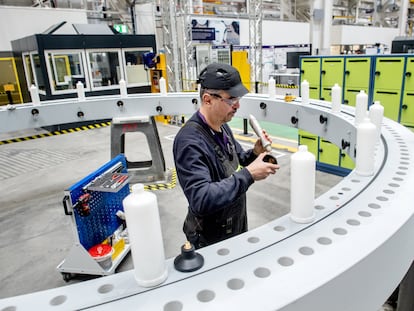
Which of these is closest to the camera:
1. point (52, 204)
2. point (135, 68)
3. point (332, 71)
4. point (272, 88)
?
point (272, 88)

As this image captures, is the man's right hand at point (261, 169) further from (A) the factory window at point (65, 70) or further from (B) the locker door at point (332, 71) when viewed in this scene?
(A) the factory window at point (65, 70)

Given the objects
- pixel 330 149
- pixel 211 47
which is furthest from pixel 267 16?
pixel 330 149

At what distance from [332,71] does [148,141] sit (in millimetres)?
2435

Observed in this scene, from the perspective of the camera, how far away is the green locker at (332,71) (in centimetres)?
394

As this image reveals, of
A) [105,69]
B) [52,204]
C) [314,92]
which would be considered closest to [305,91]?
[314,92]

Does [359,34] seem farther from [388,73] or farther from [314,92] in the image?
[388,73]

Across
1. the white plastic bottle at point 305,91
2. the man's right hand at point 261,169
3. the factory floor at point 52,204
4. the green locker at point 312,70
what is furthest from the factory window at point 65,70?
the man's right hand at point 261,169

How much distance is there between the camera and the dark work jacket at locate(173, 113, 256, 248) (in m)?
1.16

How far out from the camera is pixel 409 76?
3.38m

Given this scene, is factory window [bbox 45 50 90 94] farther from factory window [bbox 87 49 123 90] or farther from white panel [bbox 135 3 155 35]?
white panel [bbox 135 3 155 35]

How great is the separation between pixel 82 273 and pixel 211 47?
360 inches

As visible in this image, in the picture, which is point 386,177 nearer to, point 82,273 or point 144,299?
point 144,299

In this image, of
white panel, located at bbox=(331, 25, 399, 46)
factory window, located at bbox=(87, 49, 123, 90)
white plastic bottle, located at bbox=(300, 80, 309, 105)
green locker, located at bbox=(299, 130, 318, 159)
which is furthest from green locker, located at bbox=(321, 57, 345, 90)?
white panel, located at bbox=(331, 25, 399, 46)

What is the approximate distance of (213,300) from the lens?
0.66 m
